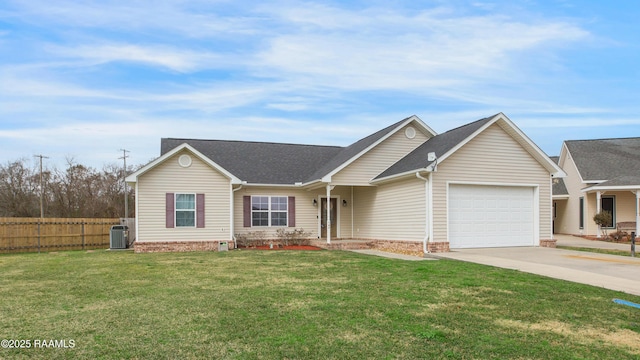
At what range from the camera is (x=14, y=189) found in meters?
39.2

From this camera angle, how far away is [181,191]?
1812 centimetres

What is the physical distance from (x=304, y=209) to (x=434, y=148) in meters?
6.81

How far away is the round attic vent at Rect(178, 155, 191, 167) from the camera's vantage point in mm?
18075

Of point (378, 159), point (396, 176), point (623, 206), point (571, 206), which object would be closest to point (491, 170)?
point (396, 176)

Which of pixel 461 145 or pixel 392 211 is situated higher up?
pixel 461 145

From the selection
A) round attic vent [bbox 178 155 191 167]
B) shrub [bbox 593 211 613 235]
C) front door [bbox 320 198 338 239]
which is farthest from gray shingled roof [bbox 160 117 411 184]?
shrub [bbox 593 211 613 235]

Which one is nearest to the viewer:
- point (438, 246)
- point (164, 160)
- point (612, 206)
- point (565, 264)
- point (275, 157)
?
point (565, 264)

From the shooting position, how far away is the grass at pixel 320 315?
5.11m

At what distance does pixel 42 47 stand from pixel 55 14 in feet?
9.03

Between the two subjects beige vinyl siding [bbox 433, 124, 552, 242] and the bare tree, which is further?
the bare tree

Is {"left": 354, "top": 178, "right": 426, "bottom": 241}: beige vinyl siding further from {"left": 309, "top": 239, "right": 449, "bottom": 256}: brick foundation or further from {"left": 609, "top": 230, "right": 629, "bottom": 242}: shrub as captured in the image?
{"left": 609, "top": 230, "right": 629, "bottom": 242}: shrub

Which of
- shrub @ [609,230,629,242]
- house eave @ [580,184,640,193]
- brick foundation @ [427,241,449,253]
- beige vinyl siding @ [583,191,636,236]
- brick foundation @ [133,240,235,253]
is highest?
house eave @ [580,184,640,193]

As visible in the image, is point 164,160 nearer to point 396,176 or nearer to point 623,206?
point 396,176

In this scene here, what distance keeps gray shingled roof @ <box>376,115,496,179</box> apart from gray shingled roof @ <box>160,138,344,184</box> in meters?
4.66
